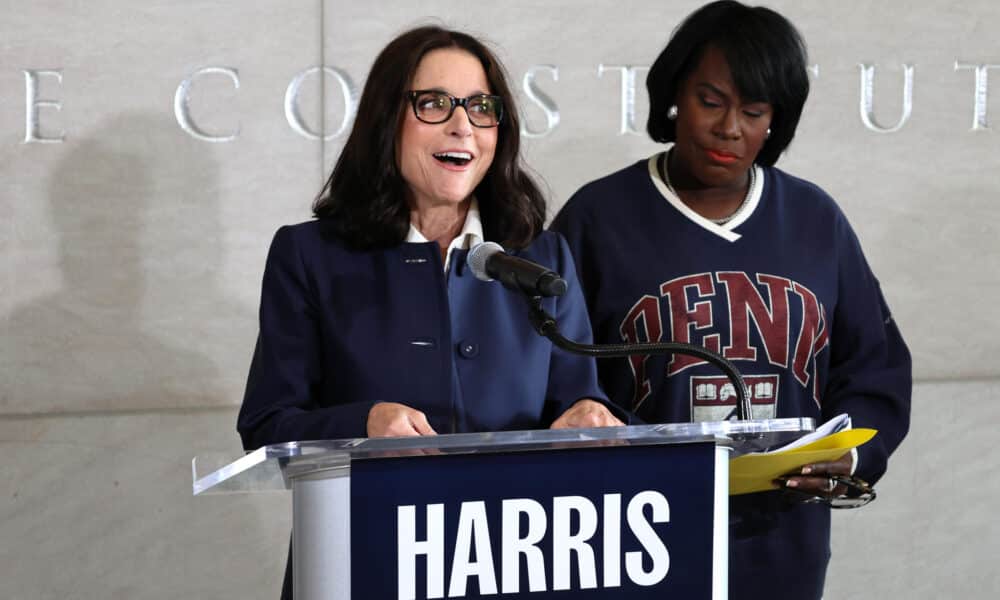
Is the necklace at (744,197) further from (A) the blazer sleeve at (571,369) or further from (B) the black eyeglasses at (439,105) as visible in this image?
(B) the black eyeglasses at (439,105)

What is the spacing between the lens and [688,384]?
2473 millimetres

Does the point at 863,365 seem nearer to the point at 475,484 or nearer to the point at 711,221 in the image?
the point at 711,221

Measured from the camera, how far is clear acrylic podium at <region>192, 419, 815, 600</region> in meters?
1.49

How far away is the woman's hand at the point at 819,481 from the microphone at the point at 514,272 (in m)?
0.65

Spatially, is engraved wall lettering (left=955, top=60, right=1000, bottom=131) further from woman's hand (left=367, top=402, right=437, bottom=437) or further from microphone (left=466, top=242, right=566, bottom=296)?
woman's hand (left=367, top=402, right=437, bottom=437)

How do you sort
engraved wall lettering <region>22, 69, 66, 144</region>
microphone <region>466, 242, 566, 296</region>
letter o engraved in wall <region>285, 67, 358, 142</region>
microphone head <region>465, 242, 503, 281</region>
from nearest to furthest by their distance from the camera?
microphone <region>466, 242, 566, 296</region>, microphone head <region>465, 242, 503, 281</region>, engraved wall lettering <region>22, 69, 66, 144</region>, letter o engraved in wall <region>285, 67, 358, 142</region>

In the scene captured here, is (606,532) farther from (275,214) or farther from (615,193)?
(275,214)

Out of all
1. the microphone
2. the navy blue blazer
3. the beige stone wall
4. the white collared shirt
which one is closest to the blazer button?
the navy blue blazer

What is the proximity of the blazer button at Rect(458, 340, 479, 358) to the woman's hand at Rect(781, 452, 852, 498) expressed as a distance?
54 cm

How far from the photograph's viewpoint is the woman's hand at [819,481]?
2162mm

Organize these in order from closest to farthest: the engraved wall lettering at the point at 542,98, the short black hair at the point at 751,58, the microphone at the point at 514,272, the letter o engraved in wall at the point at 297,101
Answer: the microphone at the point at 514,272 → the short black hair at the point at 751,58 → the letter o engraved in wall at the point at 297,101 → the engraved wall lettering at the point at 542,98

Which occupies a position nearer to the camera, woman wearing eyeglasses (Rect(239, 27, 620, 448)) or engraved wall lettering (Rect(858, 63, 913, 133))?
woman wearing eyeglasses (Rect(239, 27, 620, 448))

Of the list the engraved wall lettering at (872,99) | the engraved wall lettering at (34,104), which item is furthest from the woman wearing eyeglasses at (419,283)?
the engraved wall lettering at (872,99)

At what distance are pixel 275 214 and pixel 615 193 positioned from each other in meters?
1.74
